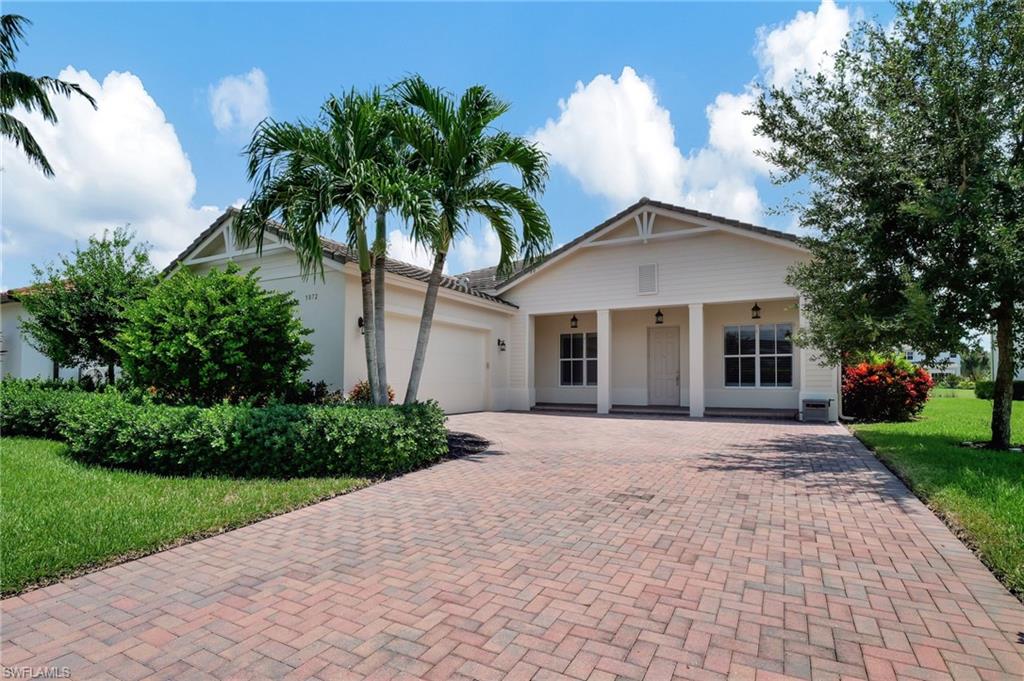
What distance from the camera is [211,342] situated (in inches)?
357

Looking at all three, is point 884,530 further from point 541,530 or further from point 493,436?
point 493,436

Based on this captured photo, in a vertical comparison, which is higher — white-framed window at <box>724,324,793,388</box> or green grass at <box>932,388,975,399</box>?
white-framed window at <box>724,324,793,388</box>

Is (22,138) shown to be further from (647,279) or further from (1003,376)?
(1003,376)

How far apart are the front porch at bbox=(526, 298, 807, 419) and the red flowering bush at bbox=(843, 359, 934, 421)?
149 cm

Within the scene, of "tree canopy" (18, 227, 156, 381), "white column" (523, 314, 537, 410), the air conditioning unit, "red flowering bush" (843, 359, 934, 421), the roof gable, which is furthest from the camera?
"white column" (523, 314, 537, 410)

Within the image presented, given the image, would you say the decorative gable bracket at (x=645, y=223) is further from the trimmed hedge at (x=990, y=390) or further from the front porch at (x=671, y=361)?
the trimmed hedge at (x=990, y=390)

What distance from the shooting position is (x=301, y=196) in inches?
324

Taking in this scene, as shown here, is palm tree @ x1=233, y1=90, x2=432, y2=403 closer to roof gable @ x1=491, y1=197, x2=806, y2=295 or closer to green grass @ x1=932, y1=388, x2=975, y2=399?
roof gable @ x1=491, y1=197, x2=806, y2=295

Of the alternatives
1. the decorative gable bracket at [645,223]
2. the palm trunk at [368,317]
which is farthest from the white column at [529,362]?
the palm trunk at [368,317]

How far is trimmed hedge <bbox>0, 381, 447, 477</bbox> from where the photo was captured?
709 cm

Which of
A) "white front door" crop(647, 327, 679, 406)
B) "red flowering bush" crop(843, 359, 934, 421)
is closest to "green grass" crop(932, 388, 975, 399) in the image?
"red flowering bush" crop(843, 359, 934, 421)

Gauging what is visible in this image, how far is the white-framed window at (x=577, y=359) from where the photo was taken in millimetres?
18844

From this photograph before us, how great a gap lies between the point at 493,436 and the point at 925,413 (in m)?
14.1

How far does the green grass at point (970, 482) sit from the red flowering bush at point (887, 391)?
86.2 inches
